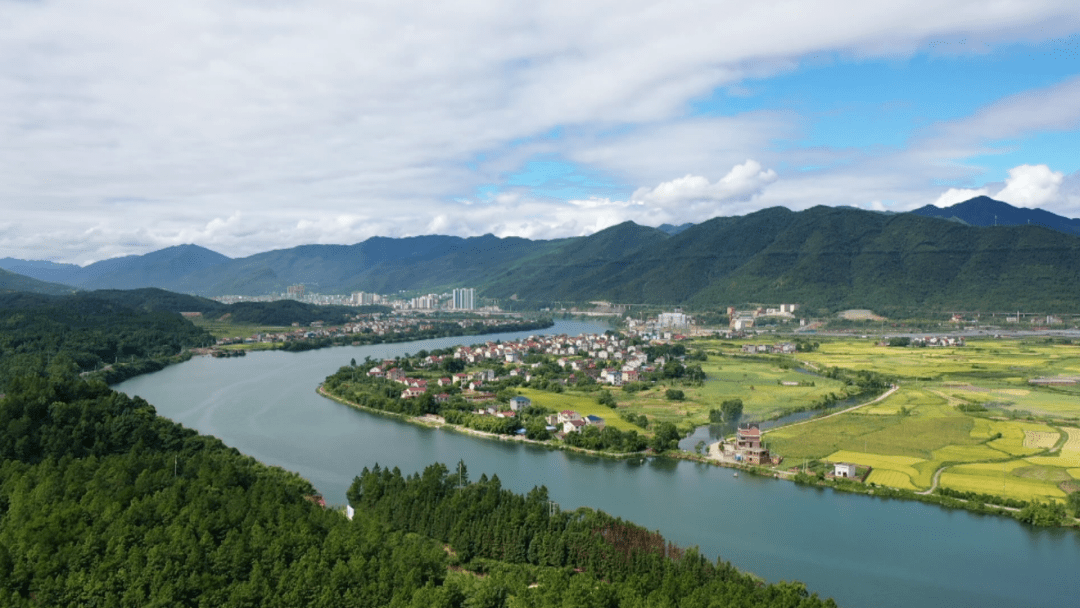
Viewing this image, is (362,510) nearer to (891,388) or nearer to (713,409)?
(713,409)

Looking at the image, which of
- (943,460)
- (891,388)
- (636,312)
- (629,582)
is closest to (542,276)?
(636,312)

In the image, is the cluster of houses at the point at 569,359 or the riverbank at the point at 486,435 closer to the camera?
the riverbank at the point at 486,435

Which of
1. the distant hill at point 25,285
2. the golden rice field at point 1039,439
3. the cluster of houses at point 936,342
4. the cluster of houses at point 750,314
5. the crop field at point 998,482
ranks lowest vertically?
the crop field at point 998,482

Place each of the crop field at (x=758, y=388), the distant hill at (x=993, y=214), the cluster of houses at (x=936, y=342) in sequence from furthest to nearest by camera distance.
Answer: the distant hill at (x=993, y=214), the cluster of houses at (x=936, y=342), the crop field at (x=758, y=388)

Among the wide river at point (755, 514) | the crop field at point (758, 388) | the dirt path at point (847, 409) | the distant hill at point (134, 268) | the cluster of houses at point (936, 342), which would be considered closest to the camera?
the wide river at point (755, 514)

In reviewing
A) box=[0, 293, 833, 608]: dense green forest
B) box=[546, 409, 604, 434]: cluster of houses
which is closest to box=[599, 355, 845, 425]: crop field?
box=[546, 409, 604, 434]: cluster of houses

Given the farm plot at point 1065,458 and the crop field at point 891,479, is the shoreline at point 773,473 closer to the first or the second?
the crop field at point 891,479

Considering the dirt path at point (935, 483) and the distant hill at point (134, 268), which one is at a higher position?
the distant hill at point (134, 268)

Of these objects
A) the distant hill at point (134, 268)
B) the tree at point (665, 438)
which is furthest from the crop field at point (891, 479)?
the distant hill at point (134, 268)
